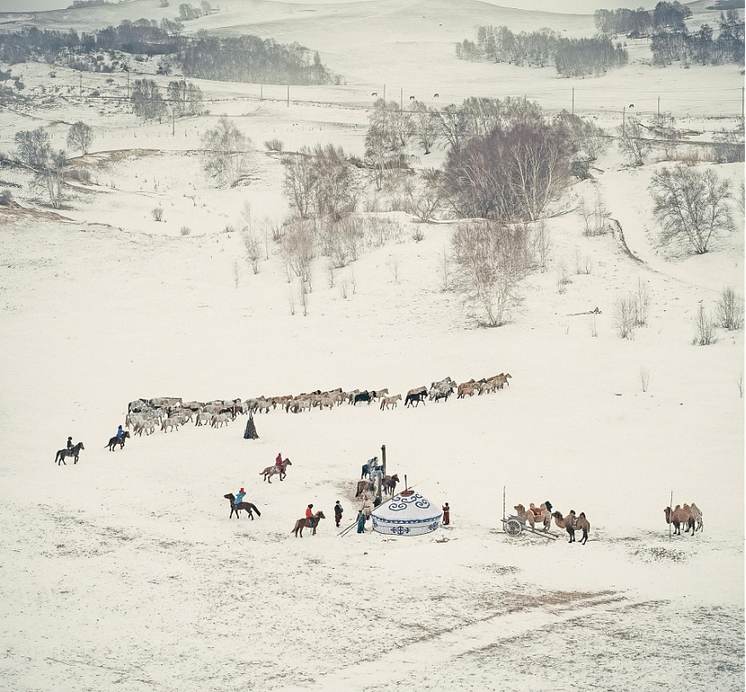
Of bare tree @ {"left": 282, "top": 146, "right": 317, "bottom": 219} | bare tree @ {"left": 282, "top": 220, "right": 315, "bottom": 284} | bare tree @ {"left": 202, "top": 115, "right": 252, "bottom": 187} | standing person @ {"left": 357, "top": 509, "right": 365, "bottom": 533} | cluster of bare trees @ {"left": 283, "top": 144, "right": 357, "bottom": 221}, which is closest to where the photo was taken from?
standing person @ {"left": 357, "top": 509, "right": 365, "bottom": 533}

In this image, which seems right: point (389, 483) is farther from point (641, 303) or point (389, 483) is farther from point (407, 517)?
point (641, 303)

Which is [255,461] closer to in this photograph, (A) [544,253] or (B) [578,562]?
(B) [578,562]

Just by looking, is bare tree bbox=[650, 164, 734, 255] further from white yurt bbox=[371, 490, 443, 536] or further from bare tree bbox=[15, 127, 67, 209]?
bare tree bbox=[15, 127, 67, 209]

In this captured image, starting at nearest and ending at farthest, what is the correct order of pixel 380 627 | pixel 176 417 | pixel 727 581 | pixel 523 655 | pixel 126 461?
pixel 523 655 → pixel 380 627 → pixel 727 581 → pixel 126 461 → pixel 176 417

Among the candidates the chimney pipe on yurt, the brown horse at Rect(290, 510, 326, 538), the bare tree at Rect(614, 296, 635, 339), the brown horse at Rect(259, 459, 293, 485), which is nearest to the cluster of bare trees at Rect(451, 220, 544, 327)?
the bare tree at Rect(614, 296, 635, 339)

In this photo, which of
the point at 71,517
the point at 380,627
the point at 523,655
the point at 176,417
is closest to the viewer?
the point at 523,655

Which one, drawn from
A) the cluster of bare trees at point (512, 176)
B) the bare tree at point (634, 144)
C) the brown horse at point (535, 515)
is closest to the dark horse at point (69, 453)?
the brown horse at point (535, 515)

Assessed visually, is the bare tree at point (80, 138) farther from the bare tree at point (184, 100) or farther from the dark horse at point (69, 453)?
the dark horse at point (69, 453)

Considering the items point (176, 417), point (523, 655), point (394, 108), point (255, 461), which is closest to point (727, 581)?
point (523, 655)
